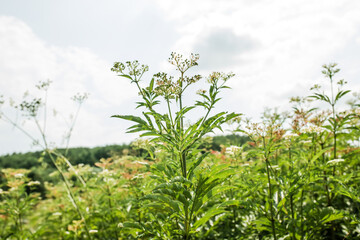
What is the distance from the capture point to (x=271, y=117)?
149 inches

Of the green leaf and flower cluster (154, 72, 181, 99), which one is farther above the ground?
flower cluster (154, 72, 181, 99)

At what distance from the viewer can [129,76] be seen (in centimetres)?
268

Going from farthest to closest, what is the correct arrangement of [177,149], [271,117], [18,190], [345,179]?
[18,190] → [271,117] → [345,179] → [177,149]

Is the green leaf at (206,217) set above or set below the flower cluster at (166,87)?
below

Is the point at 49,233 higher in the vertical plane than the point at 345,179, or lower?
lower

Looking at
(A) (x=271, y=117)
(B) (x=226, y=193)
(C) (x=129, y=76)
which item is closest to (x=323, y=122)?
(A) (x=271, y=117)

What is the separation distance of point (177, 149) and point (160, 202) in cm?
62

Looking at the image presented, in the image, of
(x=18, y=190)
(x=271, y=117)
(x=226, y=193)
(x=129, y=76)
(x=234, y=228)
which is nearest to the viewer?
(x=129, y=76)

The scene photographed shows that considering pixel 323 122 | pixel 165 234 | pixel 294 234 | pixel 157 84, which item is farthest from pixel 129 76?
pixel 323 122

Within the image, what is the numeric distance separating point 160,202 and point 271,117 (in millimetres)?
2279

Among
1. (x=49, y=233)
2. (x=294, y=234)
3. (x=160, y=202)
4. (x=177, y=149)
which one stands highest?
(x=177, y=149)

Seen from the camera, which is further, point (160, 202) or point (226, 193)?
point (226, 193)

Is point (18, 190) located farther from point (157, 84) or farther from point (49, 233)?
point (157, 84)

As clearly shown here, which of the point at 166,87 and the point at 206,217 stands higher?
the point at 166,87
